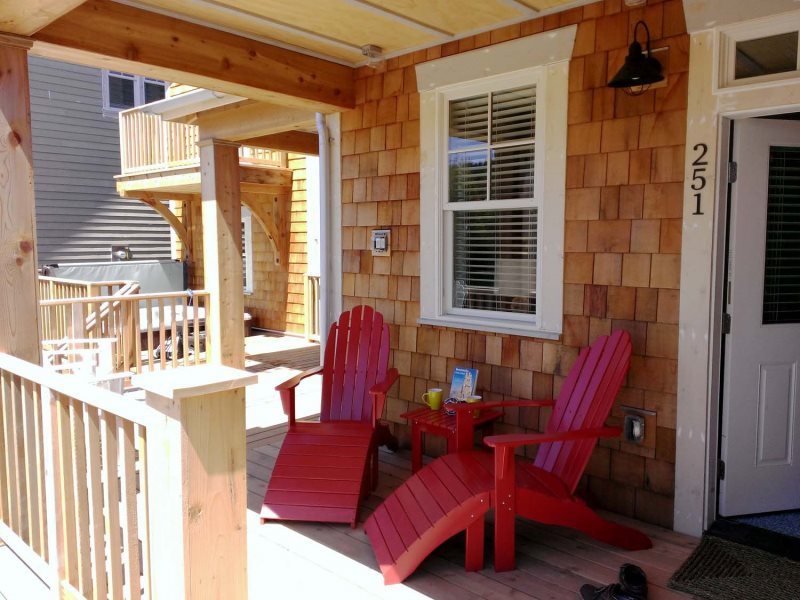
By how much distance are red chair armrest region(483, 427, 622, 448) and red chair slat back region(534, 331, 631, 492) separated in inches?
2.6

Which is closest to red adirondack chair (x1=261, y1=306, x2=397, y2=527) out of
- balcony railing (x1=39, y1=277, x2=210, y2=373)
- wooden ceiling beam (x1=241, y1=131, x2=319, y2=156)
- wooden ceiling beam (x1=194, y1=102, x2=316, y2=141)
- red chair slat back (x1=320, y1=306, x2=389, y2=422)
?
red chair slat back (x1=320, y1=306, x2=389, y2=422)

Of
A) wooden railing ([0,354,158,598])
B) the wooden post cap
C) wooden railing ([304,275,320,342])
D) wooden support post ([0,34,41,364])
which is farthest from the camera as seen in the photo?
wooden railing ([304,275,320,342])

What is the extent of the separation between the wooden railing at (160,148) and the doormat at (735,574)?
7.31m

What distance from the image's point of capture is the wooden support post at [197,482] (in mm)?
1601

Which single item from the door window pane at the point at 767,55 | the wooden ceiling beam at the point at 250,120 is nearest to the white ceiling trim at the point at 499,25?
the door window pane at the point at 767,55

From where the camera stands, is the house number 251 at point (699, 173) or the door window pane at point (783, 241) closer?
the house number 251 at point (699, 173)

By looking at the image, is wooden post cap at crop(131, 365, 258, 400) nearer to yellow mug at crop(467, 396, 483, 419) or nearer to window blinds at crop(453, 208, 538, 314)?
yellow mug at crop(467, 396, 483, 419)

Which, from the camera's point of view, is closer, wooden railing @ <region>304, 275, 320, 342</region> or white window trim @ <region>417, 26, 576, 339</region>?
white window trim @ <region>417, 26, 576, 339</region>

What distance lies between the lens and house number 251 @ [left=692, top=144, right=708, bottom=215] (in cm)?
291

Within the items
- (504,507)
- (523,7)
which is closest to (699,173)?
(523,7)

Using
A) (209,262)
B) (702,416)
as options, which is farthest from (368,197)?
(702,416)

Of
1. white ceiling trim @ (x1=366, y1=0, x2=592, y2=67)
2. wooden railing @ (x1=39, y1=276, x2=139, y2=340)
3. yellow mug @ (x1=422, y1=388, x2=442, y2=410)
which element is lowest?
yellow mug @ (x1=422, y1=388, x2=442, y2=410)

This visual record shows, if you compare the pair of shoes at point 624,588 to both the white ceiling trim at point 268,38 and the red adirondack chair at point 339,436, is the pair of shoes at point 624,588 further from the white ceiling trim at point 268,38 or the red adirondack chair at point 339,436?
the white ceiling trim at point 268,38

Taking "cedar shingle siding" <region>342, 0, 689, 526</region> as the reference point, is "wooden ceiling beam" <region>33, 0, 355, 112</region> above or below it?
above
